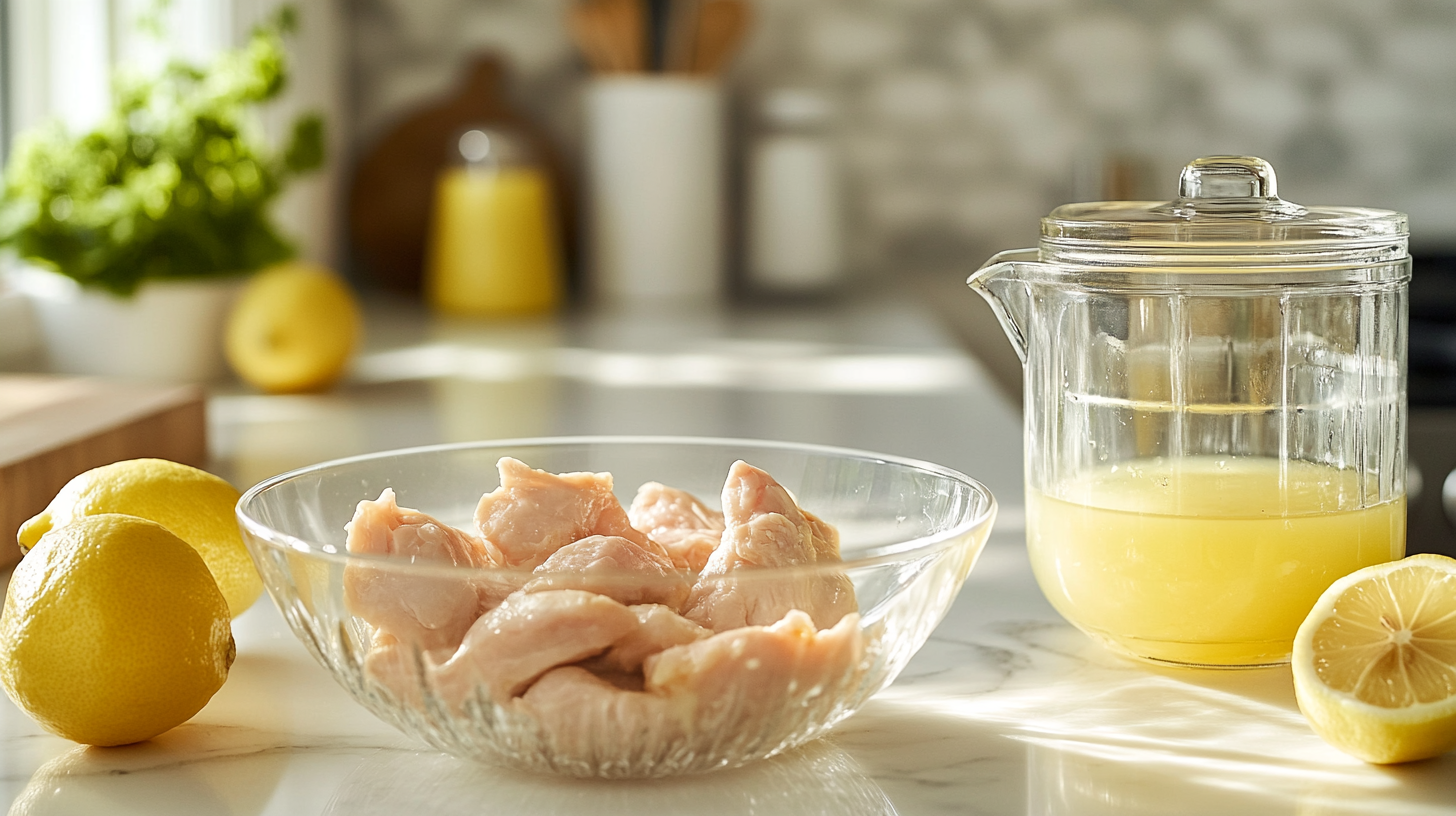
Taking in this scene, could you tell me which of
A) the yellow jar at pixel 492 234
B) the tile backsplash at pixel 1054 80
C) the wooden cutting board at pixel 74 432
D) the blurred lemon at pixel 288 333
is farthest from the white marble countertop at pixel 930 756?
the tile backsplash at pixel 1054 80

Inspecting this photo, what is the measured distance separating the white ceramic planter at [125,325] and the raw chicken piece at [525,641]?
3.97 ft

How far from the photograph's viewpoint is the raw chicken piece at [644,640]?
555 millimetres

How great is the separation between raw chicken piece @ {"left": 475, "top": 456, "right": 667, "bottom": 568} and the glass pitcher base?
245 mm

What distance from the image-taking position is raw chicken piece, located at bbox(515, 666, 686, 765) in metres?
0.54

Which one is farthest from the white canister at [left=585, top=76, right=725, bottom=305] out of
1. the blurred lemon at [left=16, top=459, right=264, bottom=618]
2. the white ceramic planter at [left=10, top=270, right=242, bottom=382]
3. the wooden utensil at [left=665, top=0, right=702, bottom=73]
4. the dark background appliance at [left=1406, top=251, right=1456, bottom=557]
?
the blurred lemon at [left=16, top=459, right=264, bottom=618]

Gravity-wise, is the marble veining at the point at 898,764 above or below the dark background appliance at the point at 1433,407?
below

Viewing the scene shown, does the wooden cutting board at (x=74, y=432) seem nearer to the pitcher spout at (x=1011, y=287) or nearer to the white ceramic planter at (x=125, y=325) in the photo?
the white ceramic planter at (x=125, y=325)

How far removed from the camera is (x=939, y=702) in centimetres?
69

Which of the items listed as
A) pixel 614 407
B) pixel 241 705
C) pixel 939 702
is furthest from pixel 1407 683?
pixel 614 407

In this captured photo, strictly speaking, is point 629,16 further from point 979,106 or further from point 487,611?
point 487,611

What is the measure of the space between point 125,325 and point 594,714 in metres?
1.24

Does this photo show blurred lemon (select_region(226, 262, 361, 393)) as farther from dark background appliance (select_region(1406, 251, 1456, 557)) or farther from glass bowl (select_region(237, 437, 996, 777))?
dark background appliance (select_region(1406, 251, 1456, 557))

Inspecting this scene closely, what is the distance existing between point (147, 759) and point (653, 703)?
Answer: 23 centimetres

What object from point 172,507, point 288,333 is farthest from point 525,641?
point 288,333
